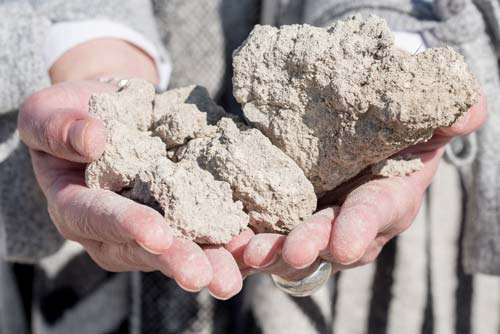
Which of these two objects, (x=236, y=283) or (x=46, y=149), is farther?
(x=46, y=149)

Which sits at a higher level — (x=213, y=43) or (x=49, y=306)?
Result: (x=213, y=43)

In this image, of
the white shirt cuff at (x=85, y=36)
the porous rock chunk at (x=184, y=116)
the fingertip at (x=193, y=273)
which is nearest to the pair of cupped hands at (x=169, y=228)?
the fingertip at (x=193, y=273)

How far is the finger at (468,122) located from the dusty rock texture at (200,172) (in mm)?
286

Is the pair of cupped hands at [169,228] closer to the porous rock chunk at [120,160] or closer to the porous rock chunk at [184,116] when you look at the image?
the porous rock chunk at [120,160]

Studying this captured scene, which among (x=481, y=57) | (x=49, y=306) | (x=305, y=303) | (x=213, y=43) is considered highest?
(x=481, y=57)

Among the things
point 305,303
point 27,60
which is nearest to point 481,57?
point 305,303

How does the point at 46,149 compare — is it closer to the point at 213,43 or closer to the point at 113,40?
the point at 113,40

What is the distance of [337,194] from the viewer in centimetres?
118

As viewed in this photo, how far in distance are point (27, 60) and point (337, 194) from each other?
2.61 ft

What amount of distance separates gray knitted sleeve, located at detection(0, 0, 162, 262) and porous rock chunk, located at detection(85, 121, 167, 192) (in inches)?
15.0

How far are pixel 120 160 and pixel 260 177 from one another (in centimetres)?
27

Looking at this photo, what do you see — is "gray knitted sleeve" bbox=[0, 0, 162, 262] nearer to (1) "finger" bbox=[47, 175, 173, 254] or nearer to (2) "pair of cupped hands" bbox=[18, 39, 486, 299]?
(2) "pair of cupped hands" bbox=[18, 39, 486, 299]

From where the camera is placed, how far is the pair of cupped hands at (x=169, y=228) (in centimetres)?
91

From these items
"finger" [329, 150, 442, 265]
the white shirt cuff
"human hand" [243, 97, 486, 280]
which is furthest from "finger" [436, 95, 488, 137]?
the white shirt cuff
